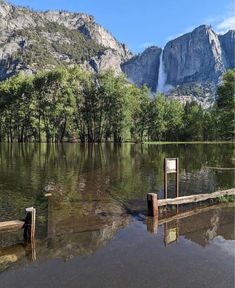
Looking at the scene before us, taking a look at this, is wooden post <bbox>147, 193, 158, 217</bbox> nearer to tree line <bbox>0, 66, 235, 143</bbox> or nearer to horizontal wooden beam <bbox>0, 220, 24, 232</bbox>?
horizontal wooden beam <bbox>0, 220, 24, 232</bbox>

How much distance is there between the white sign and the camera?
48.1 feet

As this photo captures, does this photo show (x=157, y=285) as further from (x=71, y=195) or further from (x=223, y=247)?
(x=71, y=195)

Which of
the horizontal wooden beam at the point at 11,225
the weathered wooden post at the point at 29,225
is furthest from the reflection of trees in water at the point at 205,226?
the horizontal wooden beam at the point at 11,225

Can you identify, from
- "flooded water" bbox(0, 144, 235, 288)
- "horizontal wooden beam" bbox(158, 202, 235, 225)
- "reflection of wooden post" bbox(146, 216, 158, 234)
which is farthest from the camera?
"horizontal wooden beam" bbox(158, 202, 235, 225)

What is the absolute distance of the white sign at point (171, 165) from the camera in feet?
48.1

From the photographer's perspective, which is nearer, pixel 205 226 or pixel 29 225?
pixel 29 225

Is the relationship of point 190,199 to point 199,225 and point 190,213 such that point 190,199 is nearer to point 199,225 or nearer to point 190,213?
point 190,213

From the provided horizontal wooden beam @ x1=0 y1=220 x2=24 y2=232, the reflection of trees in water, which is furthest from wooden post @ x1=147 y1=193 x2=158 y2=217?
horizontal wooden beam @ x1=0 y1=220 x2=24 y2=232

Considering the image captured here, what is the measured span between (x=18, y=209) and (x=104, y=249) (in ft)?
18.8

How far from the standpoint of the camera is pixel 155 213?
516 inches

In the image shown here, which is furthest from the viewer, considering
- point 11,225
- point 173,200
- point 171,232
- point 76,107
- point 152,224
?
point 76,107

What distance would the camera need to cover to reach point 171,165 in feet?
48.9

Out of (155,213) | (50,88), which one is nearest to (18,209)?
(155,213)

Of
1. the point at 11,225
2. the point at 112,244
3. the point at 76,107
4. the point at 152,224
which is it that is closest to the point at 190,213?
the point at 152,224
